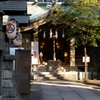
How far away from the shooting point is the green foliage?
20.7 metres

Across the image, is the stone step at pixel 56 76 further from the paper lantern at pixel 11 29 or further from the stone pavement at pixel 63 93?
the paper lantern at pixel 11 29

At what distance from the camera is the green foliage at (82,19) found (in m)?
20.7

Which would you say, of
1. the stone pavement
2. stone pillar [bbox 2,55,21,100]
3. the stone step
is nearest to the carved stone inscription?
stone pillar [bbox 2,55,21,100]

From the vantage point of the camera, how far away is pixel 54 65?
24672mm

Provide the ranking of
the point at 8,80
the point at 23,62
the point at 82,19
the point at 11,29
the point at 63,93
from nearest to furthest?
the point at 8,80 → the point at 23,62 → the point at 63,93 → the point at 11,29 → the point at 82,19

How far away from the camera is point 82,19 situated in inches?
835

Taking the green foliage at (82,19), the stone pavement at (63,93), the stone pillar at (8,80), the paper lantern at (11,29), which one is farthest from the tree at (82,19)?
the stone pillar at (8,80)

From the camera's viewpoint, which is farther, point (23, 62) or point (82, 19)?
point (82, 19)

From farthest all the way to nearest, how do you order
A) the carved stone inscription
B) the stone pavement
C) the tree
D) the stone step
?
the stone step
the tree
the stone pavement
the carved stone inscription

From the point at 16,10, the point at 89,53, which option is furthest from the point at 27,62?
the point at 89,53

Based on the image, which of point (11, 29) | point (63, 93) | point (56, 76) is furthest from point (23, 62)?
point (56, 76)

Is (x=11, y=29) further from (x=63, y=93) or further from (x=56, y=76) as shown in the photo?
(x=56, y=76)

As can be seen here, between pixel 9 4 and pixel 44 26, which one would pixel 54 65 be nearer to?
pixel 44 26

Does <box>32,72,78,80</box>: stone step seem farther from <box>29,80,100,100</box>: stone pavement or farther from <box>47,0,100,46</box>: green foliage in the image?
<box>29,80,100,100</box>: stone pavement
